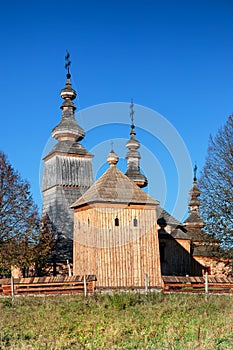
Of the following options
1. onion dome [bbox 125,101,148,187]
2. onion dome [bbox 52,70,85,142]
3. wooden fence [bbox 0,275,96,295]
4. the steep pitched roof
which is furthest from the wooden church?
wooden fence [bbox 0,275,96,295]

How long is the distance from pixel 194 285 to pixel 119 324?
10.8m

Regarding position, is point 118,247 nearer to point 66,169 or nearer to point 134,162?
point 66,169

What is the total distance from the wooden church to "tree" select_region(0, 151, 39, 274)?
2.61 meters

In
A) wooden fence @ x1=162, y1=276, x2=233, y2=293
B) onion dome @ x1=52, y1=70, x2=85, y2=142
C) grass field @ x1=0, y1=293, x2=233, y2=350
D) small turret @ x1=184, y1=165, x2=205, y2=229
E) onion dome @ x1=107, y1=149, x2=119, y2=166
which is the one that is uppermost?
onion dome @ x1=52, y1=70, x2=85, y2=142

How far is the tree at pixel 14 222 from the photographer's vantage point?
31797mm

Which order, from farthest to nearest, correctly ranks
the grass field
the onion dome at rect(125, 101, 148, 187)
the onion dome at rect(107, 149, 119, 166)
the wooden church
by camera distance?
the onion dome at rect(125, 101, 148, 187)
the onion dome at rect(107, 149, 119, 166)
the wooden church
the grass field

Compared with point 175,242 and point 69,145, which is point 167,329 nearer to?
point 175,242

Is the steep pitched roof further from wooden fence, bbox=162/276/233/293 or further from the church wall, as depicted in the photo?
wooden fence, bbox=162/276/233/293

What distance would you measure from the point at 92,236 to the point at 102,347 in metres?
17.3

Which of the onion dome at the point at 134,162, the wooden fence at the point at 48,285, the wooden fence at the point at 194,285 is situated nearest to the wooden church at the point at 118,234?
the onion dome at the point at 134,162

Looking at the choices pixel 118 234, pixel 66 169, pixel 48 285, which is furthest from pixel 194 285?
pixel 66 169

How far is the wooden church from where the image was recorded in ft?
98.2

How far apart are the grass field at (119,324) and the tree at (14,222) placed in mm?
11562

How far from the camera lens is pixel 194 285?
2539 cm
